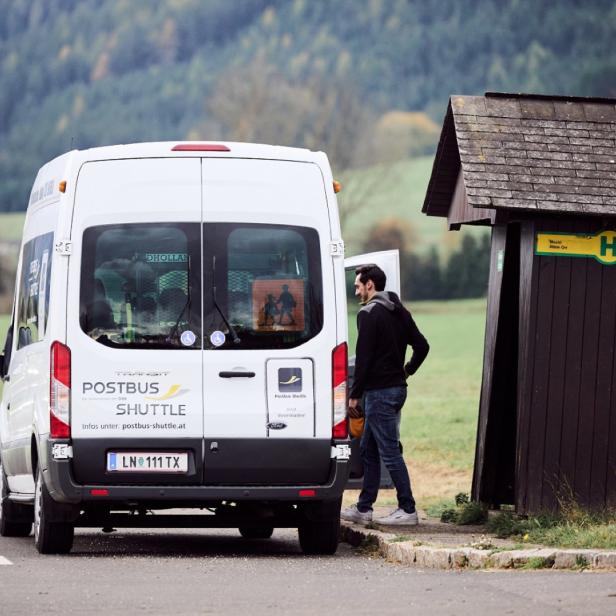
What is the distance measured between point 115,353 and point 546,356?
3.09m

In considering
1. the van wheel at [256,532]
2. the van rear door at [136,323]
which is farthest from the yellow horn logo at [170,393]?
the van wheel at [256,532]

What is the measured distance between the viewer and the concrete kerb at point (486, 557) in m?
9.30

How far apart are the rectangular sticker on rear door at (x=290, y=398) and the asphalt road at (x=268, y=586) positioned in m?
0.83

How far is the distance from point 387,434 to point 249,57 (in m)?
134

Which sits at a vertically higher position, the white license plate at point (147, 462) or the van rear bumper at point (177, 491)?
the white license plate at point (147, 462)

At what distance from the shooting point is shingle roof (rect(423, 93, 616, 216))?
1162cm

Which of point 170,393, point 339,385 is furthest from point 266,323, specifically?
point 170,393

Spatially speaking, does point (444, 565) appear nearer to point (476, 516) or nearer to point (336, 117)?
point (476, 516)

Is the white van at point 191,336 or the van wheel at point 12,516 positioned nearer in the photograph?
the white van at point 191,336

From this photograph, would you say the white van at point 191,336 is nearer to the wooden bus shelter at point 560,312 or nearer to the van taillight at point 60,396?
the van taillight at point 60,396

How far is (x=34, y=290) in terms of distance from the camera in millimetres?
11461

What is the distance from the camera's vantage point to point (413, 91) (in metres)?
136

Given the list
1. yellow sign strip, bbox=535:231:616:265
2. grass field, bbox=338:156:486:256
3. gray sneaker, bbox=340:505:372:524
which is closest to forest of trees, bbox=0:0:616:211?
grass field, bbox=338:156:486:256

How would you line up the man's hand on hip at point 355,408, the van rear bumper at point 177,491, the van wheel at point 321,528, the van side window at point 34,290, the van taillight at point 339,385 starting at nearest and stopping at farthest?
the van rear bumper at point 177,491
the van taillight at point 339,385
the van wheel at point 321,528
the van side window at point 34,290
the man's hand on hip at point 355,408
